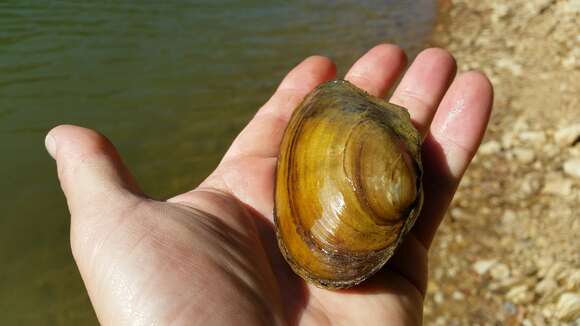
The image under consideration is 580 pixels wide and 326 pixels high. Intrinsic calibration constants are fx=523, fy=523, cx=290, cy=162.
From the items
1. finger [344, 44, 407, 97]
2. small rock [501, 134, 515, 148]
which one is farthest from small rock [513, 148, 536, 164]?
finger [344, 44, 407, 97]

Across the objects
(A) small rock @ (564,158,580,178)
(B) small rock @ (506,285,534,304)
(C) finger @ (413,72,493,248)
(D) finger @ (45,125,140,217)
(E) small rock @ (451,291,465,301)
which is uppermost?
(D) finger @ (45,125,140,217)

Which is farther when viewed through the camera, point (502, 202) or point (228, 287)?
point (502, 202)

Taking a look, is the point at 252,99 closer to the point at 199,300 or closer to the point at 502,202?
the point at 502,202

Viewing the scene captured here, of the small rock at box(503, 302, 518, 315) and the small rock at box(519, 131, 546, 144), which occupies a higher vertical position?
the small rock at box(519, 131, 546, 144)

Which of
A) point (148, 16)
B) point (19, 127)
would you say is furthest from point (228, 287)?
point (148, 16)

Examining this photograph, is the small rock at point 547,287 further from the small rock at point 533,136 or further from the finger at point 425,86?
the small rock at point 533,136

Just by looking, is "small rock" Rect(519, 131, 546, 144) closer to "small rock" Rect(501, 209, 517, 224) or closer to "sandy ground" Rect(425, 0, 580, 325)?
"sandy ground" Rect(425, 0, 580, 325)

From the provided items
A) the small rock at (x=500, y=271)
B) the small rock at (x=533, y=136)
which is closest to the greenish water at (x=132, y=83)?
the small rock at (x=533, y=136)

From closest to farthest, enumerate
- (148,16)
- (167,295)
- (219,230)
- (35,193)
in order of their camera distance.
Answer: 1. (167,295)
2. (219,230)
3. (35,193)
4. (148,16)
